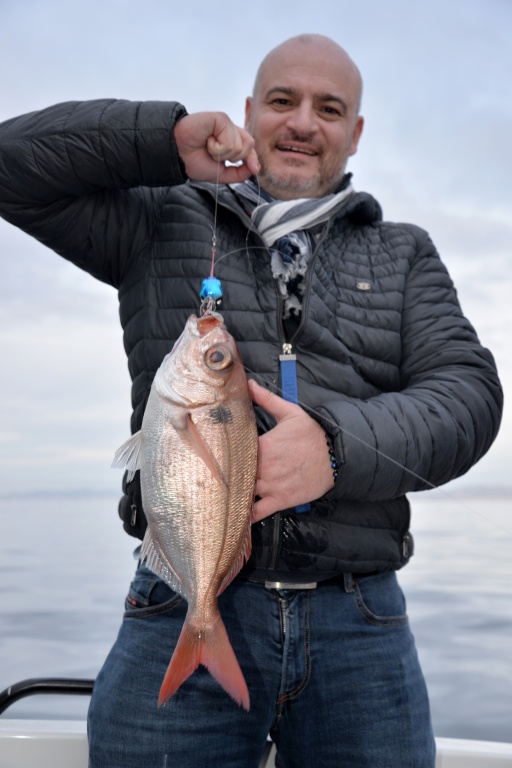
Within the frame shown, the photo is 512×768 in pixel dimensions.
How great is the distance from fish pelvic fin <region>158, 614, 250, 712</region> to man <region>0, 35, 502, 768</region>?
1.00ft

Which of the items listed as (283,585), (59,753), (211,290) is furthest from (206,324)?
(59,753)

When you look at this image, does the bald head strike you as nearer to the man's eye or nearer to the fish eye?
the man's eye

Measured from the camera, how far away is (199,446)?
2.18m

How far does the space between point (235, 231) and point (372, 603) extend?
1354 mm

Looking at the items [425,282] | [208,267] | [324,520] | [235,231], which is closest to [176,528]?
[324,520]

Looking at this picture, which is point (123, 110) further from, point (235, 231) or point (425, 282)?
point (425, 282)

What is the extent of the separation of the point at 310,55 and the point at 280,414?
1.72 m

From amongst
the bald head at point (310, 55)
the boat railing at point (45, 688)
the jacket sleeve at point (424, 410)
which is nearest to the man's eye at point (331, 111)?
the bald head at point (310, 55)

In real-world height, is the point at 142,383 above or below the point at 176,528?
above

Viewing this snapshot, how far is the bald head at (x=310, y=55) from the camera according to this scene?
10.7 feet

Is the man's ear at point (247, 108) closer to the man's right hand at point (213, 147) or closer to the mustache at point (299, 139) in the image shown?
the mustache at point (299, 139)

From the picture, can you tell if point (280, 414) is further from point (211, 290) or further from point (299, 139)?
point (299, 139)

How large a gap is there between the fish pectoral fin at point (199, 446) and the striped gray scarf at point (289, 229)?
0.67 meters

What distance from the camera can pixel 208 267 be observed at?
2711 mm
